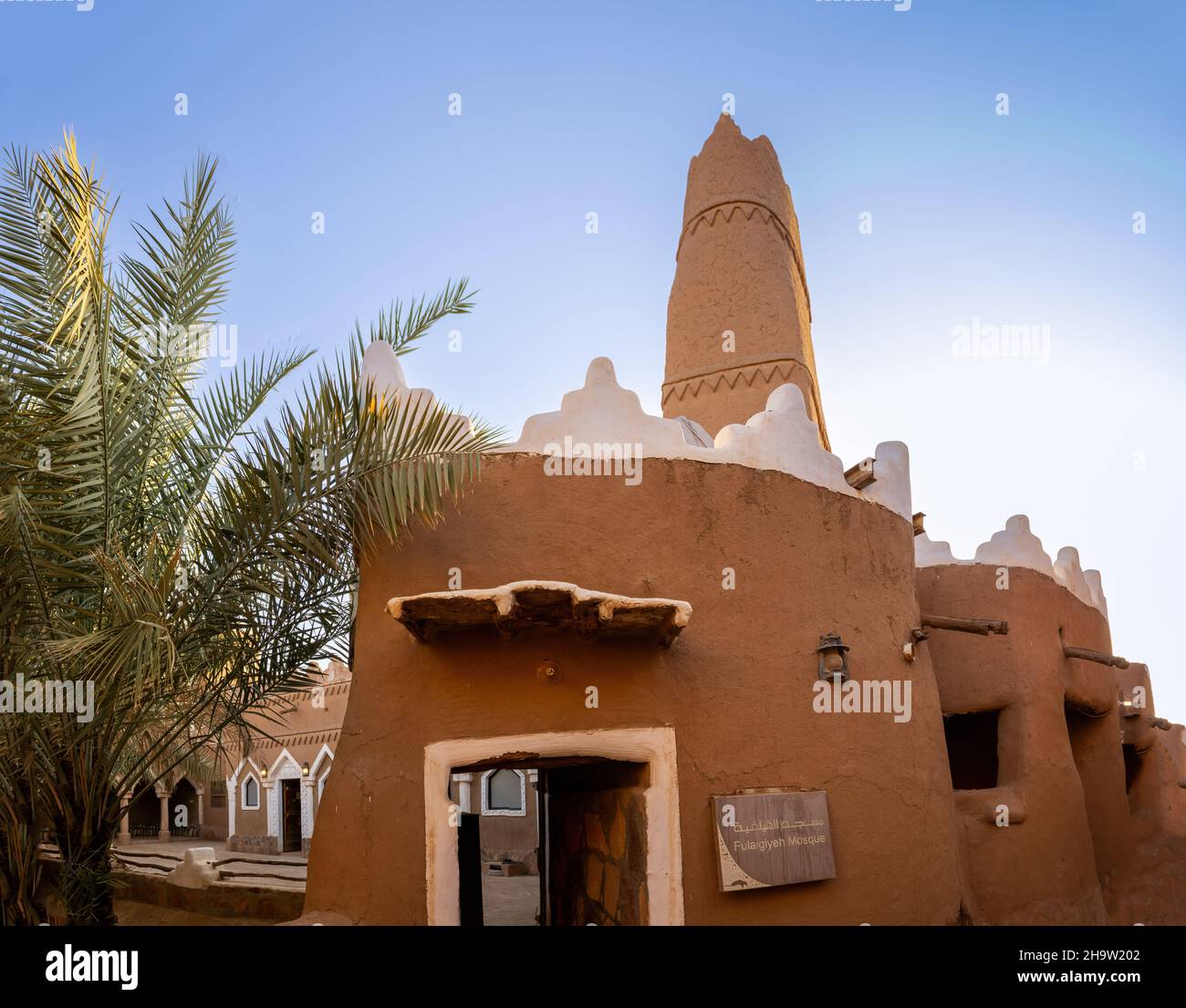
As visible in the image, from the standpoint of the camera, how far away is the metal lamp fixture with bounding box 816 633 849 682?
6.64 m

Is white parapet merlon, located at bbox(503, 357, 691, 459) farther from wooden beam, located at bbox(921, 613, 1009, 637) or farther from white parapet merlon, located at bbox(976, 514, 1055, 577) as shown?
white parapet merlon, located at bbox(976, 514, 1055, 577)

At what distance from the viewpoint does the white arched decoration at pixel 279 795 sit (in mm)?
20266

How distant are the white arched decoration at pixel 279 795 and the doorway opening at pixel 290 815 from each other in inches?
3.0

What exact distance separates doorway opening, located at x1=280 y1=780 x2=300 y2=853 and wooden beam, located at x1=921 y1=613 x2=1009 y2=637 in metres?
16.5

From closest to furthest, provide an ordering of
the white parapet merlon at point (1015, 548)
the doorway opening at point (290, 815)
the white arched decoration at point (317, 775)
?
1. the white parapet merlon at point (1015, 548)
2. the white arched decoration at point (317, 775)
3. the doorway opening at point (290, 815)

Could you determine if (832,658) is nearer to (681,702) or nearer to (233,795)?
(681,702)

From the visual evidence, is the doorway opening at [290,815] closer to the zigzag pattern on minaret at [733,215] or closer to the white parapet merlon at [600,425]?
the zigzag pattern on minaret at [733,215]

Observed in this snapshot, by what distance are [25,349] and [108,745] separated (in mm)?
2336

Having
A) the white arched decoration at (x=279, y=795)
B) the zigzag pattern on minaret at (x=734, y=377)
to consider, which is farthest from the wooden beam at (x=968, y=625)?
the white arched decoration at (x=279, y=795)

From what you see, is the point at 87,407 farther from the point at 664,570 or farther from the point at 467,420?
the point at 664,570

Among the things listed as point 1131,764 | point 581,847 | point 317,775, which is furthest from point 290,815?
point 1131,764

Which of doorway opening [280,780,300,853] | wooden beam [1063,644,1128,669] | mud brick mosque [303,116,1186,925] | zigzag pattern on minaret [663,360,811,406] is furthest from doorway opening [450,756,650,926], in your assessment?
doorway opening [280,780,300,853]

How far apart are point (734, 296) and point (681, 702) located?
250 inches
